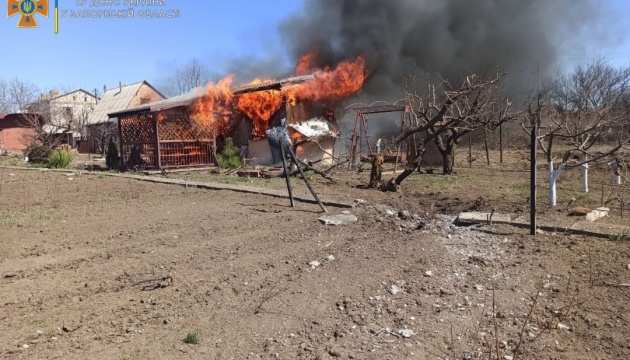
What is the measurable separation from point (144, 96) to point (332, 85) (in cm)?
3642

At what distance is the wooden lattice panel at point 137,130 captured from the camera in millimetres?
20812

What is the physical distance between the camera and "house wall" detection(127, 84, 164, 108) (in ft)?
164

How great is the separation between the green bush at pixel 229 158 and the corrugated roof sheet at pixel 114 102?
33.6m

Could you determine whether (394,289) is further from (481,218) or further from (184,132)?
(184,132)

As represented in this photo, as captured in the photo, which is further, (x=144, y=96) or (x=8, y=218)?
(x=144, y=96)

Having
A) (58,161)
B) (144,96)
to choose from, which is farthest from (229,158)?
(144,96)

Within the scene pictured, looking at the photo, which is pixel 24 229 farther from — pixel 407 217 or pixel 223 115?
pixel 223 115

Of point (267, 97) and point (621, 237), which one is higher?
point (267, 97)

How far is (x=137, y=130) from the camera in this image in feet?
71.3

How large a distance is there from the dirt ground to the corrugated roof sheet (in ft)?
146

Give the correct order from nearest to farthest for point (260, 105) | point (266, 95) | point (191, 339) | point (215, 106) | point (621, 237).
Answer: point (191, 339), point (621, 237), point (266, 95), point (260, 105), point (215, 106)

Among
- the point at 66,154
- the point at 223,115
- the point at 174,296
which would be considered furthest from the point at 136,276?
the point at 66,154

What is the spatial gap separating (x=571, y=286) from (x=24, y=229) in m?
7.99

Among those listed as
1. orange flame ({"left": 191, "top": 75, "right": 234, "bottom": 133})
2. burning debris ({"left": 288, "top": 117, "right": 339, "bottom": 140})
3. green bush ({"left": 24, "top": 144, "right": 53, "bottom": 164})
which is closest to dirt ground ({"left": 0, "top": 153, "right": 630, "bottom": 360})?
burning debris ({"left": 288, "top": 117, "right": 339, "bottom": 140})
